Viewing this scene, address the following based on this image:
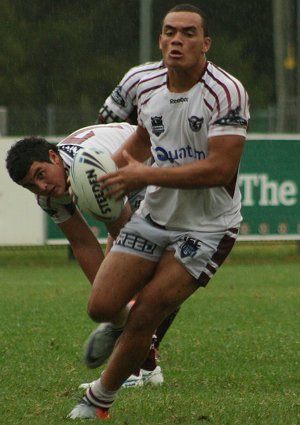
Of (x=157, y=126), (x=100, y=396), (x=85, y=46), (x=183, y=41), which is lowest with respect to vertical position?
(x=85, y=46)

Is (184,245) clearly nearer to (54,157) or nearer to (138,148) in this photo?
(138,148)

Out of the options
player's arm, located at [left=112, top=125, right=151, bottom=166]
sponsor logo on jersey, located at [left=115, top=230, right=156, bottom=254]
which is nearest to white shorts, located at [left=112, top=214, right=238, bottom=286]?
sponsor logo on jersey, located at [left=115, top=230, right=156, bottom=254]

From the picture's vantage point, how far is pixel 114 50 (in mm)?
44000

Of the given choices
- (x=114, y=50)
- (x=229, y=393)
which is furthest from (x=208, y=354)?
(x=114, y=50)

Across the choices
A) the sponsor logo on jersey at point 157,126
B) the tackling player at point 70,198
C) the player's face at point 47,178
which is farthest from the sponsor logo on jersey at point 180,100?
the player's face at point 47,178

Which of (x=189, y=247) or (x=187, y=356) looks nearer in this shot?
(x=189, y=247)

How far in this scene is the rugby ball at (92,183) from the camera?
7.03 metres

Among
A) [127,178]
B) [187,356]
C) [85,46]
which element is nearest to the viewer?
[127,178]

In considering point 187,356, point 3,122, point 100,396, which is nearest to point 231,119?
point 100,396

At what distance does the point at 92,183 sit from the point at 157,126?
0.45m

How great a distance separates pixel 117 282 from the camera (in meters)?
7.00

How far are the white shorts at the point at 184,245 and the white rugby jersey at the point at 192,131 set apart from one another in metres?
0.05

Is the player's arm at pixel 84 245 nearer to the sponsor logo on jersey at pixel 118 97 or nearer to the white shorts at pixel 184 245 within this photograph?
the sponsor logo on jersey at pixel 118 97

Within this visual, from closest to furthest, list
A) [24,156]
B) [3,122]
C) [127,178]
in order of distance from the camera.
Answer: [127,178] → [24,156] → [3,122]
